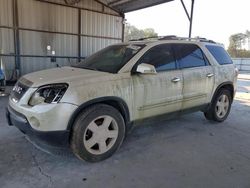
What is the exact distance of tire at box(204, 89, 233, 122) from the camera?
16.8ft

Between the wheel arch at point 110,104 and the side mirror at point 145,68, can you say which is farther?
the side mirror at point 145,68

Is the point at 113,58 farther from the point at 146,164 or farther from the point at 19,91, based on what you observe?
the point at 146,164

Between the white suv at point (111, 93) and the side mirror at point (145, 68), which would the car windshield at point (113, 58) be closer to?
the white suv at point (111, 93)

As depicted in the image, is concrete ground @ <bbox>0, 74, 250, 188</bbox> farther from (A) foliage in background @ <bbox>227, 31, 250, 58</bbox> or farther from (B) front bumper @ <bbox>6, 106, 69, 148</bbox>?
(A) foliage in background @ <bbox>227, 31, 250, 58</bbox>

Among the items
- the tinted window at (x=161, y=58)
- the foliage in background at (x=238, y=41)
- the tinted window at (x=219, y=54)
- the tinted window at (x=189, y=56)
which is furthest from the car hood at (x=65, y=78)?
the foliage in background at (x=238, y=41)

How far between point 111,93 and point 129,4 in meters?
10.5

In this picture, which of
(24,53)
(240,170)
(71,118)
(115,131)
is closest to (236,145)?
→ (240,170)

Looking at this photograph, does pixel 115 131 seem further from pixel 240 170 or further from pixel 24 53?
pixel 24 53

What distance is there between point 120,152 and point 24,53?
941 centimetres

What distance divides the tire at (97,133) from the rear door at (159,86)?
444mm

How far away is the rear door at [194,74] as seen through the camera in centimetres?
430

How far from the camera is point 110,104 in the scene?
3.40 meters

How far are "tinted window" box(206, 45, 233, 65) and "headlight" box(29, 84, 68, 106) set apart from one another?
335 cm

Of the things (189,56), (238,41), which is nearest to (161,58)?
(189,56)
